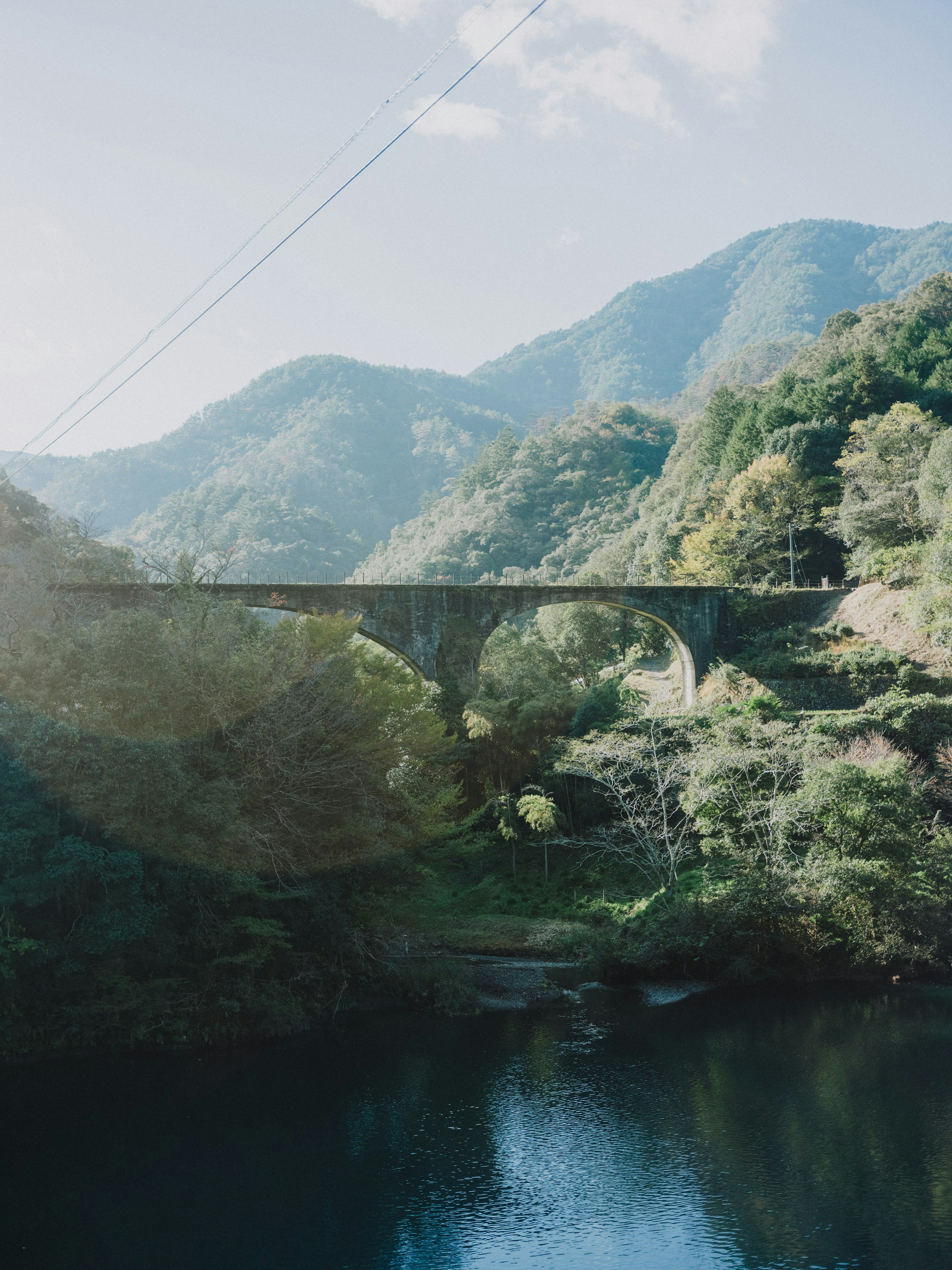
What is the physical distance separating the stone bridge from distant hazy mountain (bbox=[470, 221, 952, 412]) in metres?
97.1

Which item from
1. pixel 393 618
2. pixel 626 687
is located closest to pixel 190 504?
pixel 393 618

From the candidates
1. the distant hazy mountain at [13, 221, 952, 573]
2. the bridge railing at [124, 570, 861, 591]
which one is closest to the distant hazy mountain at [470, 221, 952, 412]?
the distant hazy mountain at [13, 221, 952, 573]

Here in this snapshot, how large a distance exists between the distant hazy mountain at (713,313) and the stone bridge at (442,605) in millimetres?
97098

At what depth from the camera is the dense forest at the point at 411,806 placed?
14992 mm

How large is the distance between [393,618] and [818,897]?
1798 centimetres

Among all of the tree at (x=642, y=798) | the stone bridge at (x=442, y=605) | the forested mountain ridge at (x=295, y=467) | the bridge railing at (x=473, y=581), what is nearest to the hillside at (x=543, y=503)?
the bridge railing at (x=473, y=581)

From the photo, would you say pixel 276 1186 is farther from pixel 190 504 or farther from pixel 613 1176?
pixel 190 504

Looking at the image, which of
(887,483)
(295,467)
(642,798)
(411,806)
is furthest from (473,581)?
(411,806)

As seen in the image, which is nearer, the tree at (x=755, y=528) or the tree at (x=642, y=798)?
the tree at (x=642, y=798)

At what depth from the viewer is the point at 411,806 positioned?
18625 millimetres

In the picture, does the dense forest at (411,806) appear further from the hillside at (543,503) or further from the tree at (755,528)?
the hillside at (543,503)

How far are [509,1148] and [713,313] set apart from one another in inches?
6271

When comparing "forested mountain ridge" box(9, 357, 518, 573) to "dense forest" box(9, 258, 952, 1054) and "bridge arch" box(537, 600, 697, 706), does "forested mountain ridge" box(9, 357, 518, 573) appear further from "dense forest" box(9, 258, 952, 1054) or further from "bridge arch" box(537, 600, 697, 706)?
"dense forest" box(9, 258, 952, 1054)

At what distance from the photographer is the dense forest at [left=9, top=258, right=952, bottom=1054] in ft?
49.2
